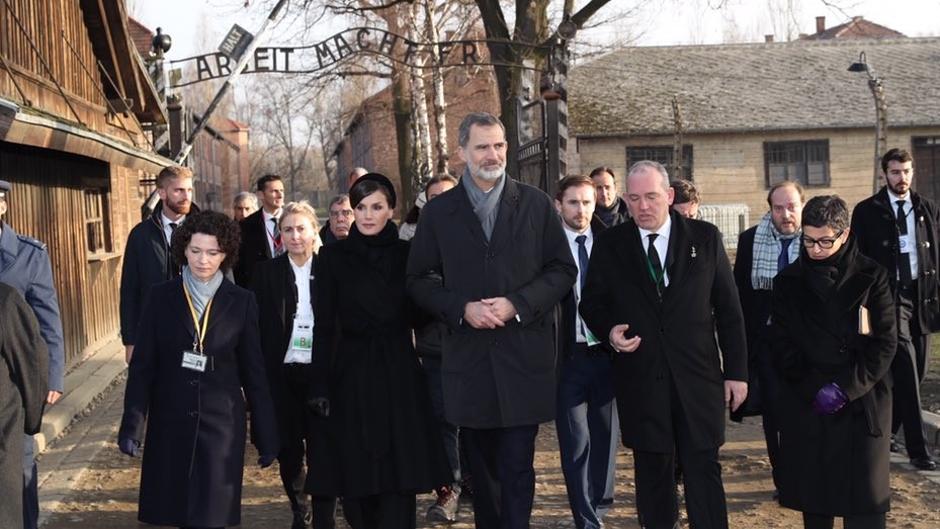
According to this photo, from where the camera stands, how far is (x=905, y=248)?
8.34 meters

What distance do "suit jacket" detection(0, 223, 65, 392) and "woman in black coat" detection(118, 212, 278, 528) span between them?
70 cm

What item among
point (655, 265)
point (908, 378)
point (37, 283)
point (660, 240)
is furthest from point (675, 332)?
point (37, 283)

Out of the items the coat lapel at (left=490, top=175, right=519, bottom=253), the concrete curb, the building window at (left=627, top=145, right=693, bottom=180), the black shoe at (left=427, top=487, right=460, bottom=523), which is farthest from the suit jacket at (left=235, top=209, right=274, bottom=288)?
the building window at (left=627, top=145, right=693, bottom=180)

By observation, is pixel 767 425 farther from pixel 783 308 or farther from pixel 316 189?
pixel 316 189

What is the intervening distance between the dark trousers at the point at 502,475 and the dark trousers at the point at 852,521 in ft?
4.24

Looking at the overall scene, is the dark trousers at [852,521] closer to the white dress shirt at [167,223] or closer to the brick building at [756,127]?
the white dress shirt at [167,223]

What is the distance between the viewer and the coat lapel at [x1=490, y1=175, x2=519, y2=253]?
5.69 m

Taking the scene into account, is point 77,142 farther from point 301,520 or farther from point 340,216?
point 301,520

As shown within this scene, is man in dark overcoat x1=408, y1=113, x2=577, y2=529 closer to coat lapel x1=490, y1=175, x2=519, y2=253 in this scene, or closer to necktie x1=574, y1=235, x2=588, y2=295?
coat lapel x1=490, y1=175, x2=519, y2=253

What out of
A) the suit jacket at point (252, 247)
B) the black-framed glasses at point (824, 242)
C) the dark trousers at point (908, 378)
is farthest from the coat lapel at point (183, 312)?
the dark trousers at point (908, 378)

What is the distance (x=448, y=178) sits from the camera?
837cm

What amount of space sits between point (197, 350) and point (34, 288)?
1.16 meters

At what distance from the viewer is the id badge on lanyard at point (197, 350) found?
570 centimetres

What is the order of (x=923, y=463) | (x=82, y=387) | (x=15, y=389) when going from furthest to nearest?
1. (x=82, y=387)
2. (x=923, y=463)
3. (x=15, y=389)
